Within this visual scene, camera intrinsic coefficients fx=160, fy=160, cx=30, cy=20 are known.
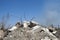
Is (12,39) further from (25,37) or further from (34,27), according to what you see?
(34,27)

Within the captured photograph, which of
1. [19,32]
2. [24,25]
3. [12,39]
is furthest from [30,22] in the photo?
[12,39]

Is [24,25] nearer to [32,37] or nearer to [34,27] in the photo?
[34,27]

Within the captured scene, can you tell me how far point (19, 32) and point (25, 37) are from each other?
1.48ft

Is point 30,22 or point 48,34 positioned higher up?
point 30,22

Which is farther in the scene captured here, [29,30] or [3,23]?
[3,23]

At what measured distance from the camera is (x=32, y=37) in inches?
289

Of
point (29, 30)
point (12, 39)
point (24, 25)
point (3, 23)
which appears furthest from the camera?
point (3, 23)

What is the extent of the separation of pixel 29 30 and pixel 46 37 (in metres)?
0.97

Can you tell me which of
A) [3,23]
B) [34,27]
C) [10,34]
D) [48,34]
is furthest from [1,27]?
[48,34]

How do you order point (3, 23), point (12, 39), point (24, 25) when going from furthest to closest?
point (3, 23) < point (24, 25) < point (12, 39)

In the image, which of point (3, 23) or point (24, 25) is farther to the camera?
point (3, 23)

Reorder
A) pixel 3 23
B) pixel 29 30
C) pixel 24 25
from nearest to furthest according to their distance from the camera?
pixel 29 30 → pixel 24 25 → pixel 3 23

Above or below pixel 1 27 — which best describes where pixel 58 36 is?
below

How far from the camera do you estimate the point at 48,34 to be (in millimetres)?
7613
